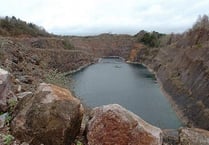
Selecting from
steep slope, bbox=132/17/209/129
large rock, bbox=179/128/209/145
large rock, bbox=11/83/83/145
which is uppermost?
large rock, bbox=11/83/83/145

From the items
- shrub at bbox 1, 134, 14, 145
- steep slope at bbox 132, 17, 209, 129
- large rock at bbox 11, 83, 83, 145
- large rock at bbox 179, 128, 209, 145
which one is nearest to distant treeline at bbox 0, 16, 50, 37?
steep slope at bbox 132, 17, 209, 129

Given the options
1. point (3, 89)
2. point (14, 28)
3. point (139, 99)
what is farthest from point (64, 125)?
point (14, 28)

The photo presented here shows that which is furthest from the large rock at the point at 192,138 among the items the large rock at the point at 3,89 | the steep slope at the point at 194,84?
the steep slope at the point at 194,84

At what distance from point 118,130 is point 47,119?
137cm

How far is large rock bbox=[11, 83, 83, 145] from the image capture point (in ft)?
20.7

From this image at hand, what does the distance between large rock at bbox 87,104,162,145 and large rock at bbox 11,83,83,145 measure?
17.9 inches

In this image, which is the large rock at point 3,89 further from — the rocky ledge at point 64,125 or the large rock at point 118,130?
the large rock at point 118,130

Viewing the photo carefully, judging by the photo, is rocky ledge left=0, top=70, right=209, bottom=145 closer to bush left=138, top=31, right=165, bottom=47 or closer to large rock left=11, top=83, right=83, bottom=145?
large rock left=11, top=83, right=83, bottom=145

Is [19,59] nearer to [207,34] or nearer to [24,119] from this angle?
[24,119]

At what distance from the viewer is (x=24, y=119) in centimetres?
643

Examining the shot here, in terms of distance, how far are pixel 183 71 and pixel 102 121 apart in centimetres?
3452

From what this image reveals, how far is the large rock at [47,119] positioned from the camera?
248 inches

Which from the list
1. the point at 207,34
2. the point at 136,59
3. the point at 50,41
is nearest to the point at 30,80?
the point at 207,34

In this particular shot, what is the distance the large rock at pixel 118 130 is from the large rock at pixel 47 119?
1.49ft
